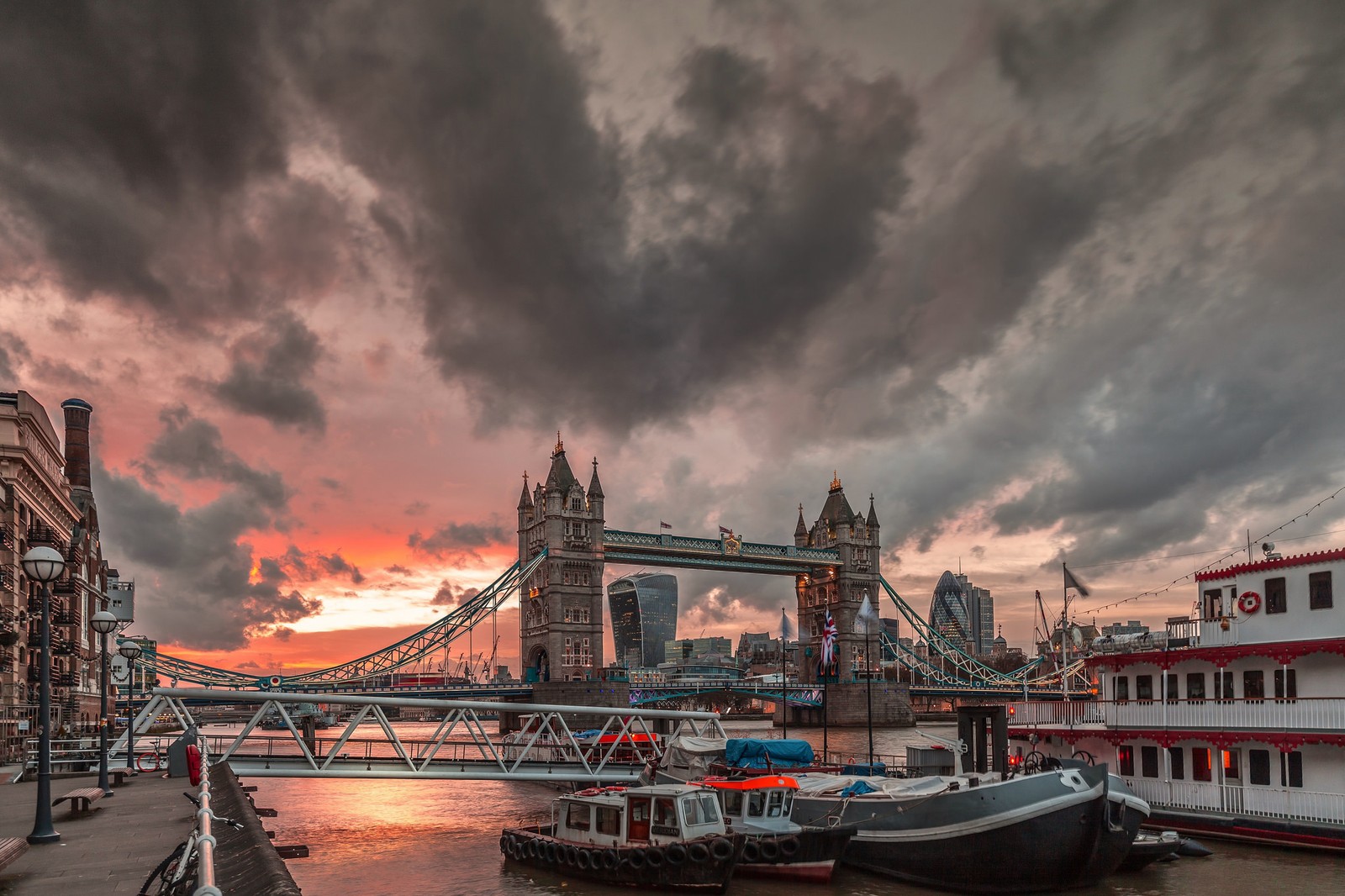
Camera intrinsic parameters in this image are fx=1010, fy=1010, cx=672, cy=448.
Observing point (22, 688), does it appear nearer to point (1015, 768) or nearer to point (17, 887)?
point (17, 887)

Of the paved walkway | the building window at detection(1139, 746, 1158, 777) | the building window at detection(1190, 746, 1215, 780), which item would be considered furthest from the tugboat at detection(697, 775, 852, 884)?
the paved walkway

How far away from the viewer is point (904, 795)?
3108cm

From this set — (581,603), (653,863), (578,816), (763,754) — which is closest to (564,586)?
(581,603)

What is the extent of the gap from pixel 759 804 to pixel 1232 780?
16.8 metres

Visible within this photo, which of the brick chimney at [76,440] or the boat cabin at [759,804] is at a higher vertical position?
the brick chimney at [76,440]

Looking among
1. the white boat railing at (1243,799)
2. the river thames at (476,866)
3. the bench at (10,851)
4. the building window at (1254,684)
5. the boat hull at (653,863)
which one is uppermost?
the building window at (1254,684)

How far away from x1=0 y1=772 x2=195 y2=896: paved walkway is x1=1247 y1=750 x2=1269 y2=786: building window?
3270 centimetres

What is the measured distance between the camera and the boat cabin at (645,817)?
2981 centimetres

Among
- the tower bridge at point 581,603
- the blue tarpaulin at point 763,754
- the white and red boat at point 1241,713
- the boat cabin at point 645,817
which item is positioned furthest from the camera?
the tower bridge at point 581,603

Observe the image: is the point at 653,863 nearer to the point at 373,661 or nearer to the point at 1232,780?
the point at 1232,780

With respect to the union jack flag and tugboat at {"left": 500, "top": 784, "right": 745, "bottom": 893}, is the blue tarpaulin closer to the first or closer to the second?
tugboat at {"left": 500, "top": 784, "right": 745, "bottom": 893}

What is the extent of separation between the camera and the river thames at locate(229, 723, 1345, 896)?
3003 centimetres

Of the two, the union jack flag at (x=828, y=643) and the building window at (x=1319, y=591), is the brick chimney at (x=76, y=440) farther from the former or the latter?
the building window at (x=1319, y=591)

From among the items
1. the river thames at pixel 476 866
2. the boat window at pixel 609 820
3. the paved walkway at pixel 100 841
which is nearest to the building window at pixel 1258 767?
the river thames at pixel 476 866
